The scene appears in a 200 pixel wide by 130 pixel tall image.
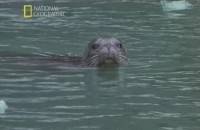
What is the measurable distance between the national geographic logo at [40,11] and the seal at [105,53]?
18.0ft

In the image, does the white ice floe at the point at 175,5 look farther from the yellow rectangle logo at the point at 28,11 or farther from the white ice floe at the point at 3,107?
the white ice floe at the point at 3,107

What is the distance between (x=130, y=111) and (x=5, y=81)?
2662 millimetres

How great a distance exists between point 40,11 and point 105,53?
23.2 feet

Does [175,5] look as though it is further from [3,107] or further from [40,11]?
[3,107]

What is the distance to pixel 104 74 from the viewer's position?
1230 cm

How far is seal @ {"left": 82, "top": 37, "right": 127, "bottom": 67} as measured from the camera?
42.2 feet

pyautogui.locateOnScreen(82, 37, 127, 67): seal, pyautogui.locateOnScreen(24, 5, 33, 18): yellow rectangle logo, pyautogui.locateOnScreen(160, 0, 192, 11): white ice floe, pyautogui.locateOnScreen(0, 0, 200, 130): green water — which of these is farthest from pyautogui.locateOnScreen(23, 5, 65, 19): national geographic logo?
pyautogui.locateOnScreen(82, 37, 127, 67): seal

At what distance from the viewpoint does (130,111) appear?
369 inches

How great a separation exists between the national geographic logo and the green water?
0.68 feet

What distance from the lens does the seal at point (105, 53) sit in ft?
42.2

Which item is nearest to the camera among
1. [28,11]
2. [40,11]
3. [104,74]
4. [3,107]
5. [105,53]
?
[3,107]

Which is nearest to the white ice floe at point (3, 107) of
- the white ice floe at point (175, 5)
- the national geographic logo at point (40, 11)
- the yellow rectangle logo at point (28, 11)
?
the national geographic logo at point (40, 11)

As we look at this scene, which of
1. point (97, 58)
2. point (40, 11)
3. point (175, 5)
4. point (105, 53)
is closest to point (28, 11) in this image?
point (40, 11)

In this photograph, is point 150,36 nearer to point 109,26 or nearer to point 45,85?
point 109,26
